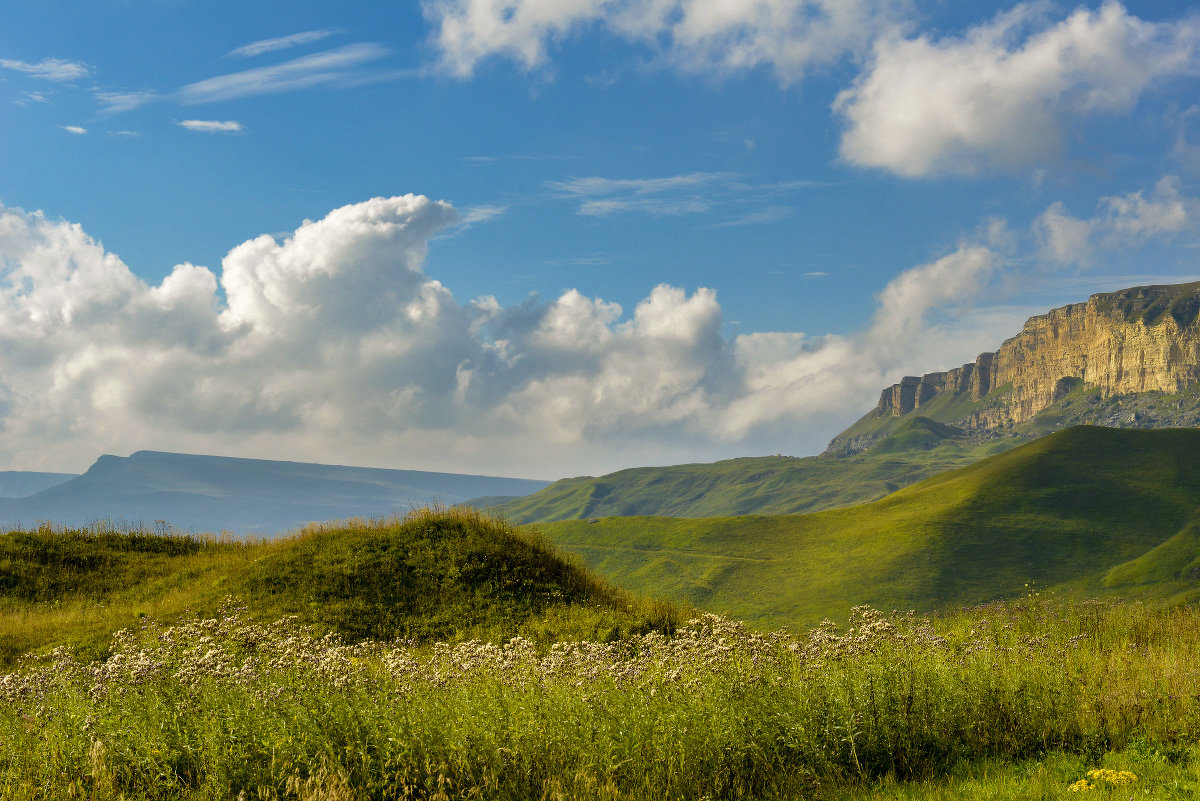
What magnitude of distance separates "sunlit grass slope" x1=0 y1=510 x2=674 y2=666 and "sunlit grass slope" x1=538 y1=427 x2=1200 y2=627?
170ft

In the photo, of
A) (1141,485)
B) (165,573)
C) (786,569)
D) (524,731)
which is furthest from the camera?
(1141,485)

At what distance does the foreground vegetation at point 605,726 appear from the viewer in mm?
7238

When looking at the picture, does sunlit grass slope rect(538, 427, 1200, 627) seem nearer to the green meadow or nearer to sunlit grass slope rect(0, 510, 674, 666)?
sunlit grass slope rect(0, 510, 674, 666)

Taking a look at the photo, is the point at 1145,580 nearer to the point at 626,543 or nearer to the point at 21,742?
the point at 626,543

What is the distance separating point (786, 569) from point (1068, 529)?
116 feet

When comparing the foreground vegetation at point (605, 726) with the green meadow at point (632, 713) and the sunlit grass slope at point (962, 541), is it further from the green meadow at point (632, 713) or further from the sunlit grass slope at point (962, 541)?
the sunlit grass slope at point (962, 541)

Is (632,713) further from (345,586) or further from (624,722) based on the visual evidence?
(345,586)

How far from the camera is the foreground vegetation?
7.24 m

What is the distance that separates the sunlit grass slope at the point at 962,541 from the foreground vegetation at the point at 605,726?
60899 mm

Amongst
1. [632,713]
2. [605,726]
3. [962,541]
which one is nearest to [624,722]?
[632,713]

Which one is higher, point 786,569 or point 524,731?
point 524,731

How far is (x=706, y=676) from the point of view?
837cm

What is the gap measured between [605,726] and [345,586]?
45.7 ft

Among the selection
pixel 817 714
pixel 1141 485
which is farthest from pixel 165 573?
pixel 1141 485
